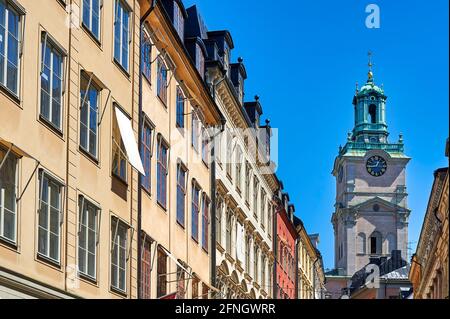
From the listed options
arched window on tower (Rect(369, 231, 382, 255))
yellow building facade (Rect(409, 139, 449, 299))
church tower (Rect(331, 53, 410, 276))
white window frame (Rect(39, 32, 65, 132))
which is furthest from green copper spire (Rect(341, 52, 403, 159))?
white window frame (Rect(39, 32, 65, 132))

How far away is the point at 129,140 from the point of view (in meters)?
30.2

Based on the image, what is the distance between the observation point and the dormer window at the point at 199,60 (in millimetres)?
42338

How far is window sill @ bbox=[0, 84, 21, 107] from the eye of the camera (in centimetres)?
2183

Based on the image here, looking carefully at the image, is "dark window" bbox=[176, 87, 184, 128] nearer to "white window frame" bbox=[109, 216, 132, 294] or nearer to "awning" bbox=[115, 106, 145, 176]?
"awning" bbox=[115, 106, 145, 176]

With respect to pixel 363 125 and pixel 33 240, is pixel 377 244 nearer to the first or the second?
pixel 363 125

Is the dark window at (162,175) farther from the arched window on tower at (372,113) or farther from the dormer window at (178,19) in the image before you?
the arched window on tower at (372,113)

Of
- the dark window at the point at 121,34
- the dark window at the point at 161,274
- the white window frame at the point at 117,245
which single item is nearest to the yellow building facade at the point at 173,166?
the dark window at the point at 161,274

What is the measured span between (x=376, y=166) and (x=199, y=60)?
405ft

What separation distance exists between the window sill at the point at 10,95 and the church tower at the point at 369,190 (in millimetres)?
135872

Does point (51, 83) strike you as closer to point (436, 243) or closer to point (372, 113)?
point (436, 243)

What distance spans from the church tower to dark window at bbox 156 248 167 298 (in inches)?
4796
